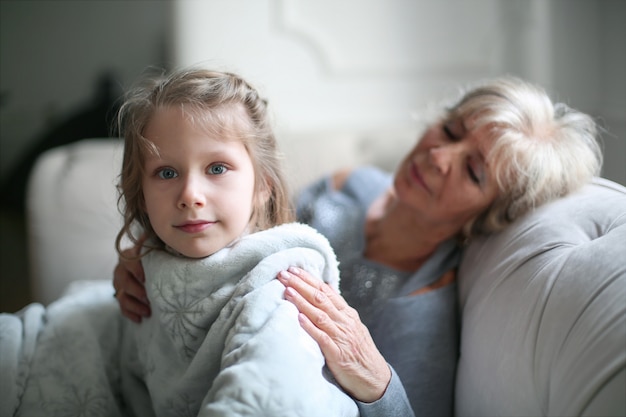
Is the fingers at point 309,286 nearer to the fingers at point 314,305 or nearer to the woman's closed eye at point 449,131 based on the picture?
the fingers at point 314,305

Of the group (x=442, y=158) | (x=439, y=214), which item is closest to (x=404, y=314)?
(x=439, y=214)

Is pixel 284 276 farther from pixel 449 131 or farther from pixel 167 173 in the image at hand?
pixel 449 131

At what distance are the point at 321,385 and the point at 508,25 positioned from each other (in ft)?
6.78

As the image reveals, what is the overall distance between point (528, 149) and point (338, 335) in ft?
2.10

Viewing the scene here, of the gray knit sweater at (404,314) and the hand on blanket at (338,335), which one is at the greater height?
the hand on blanket at (338,335)

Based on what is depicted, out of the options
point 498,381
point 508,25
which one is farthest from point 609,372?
point 508,25

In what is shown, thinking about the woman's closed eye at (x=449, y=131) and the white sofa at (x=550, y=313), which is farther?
the woman's closed eye at (x=449, y=131)

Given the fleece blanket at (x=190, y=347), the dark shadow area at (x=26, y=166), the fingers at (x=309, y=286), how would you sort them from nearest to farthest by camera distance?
the fleece blanket at (x=190, y=347), the fingers at (x=309, y=286), the dark shadow area at (x=26, y=166)

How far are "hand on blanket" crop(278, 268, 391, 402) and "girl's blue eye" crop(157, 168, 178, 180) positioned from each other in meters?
0.22

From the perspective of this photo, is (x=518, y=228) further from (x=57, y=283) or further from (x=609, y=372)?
(x=57, y=283)

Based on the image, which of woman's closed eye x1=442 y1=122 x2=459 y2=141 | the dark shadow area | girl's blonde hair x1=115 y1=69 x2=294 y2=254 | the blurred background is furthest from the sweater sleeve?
the dark shadow area

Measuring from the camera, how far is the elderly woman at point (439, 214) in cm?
111

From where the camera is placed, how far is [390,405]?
0.88m

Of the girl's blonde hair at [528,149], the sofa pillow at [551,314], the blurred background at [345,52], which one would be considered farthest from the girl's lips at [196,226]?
the blurred background at [345,52]
